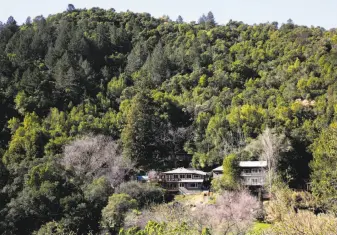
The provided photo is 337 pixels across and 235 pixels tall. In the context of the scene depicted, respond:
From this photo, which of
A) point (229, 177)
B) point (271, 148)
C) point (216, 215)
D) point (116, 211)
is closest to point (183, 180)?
point (229, 177)

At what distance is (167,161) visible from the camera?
42.6m

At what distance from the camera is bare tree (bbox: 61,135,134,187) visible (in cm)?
3503

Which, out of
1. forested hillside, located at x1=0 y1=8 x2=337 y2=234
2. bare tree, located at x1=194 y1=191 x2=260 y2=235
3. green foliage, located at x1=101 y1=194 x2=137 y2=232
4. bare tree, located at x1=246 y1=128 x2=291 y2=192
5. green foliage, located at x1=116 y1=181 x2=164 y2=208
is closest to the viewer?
bare tree, located at x1=194 y1=191 x2=260 y2=235

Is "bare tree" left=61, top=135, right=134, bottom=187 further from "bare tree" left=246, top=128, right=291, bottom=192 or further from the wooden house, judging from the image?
"bare tree" left=246, top=128, right=291, bottom=192

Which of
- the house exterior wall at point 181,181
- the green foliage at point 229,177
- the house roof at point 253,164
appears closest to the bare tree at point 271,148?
the house roof at point 253,164

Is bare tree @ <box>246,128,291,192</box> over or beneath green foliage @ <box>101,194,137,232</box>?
over

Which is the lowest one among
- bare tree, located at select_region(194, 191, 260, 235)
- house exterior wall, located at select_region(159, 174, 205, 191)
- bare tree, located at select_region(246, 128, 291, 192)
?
bare tree, located at select_region(194, 191, 260, 235)

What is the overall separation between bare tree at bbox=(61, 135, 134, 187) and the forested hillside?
19.2 inches

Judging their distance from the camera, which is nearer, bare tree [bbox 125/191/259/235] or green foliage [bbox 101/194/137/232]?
bare tree [bbox 125/191/259/235]

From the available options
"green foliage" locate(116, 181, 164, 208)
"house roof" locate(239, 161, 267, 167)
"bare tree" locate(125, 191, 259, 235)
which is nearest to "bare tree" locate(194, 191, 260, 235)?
"bare tree" locate(125, 191, 259, 235)

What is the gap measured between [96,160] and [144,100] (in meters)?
10.1

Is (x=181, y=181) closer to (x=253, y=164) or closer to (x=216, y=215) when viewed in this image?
(x=253, y=164)

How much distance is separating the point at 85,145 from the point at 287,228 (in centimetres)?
2988

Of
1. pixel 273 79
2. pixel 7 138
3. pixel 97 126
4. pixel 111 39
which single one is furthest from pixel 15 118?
pixel 273 79
